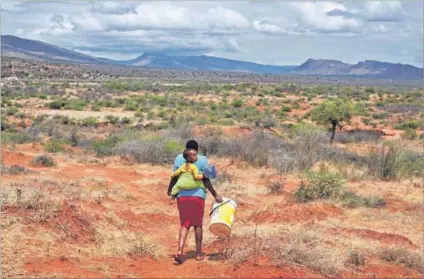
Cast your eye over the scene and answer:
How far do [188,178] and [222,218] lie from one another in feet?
2.21

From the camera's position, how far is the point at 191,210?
7273 mm

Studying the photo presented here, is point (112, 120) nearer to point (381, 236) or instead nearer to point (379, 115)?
point (379, 115)

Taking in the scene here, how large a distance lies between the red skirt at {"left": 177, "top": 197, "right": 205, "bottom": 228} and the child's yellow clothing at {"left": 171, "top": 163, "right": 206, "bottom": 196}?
6.1 inches

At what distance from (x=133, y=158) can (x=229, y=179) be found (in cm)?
436

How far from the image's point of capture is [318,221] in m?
10.9

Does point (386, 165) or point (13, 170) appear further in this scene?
A: point (386, 165)

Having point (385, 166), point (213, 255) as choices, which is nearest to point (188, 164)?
point (213, 255)

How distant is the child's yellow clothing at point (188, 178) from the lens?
23.6ft

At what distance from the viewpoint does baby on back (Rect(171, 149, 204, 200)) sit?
7199 mm

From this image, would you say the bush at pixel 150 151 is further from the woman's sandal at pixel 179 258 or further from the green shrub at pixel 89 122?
the green shrub at pixel 89 122

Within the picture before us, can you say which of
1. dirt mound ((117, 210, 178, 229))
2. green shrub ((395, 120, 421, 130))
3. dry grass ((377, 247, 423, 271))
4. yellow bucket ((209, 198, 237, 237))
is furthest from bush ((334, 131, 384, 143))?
yellow bucket ((209, 198, 237, 237))

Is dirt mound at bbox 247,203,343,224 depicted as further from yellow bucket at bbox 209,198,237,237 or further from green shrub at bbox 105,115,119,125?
green shrub at bbox 105,115,119,125

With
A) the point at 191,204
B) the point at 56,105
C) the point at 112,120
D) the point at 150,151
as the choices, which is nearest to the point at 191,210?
the point at 191,204

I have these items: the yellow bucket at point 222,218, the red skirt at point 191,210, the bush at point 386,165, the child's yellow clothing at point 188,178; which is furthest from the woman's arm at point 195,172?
the bush at point 386,165
